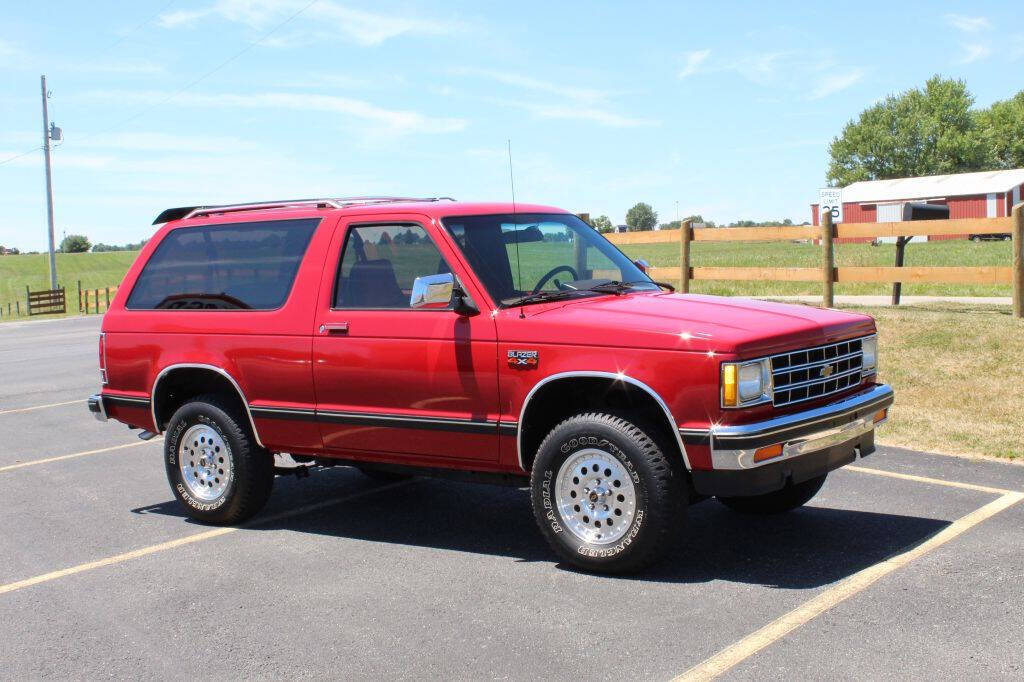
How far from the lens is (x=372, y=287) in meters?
6.39

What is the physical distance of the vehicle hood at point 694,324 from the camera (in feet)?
17.2

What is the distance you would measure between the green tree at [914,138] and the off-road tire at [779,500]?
328ft

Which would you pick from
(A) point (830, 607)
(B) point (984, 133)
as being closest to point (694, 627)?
(A) point (830, 607)

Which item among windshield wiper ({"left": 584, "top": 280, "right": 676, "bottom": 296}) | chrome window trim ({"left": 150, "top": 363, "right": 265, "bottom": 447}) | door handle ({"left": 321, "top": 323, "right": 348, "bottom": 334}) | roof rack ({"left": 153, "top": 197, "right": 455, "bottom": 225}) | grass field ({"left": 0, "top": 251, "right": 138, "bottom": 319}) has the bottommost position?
chrome window trim ({"left": 150, "top": 363, "right": 265, "bottom": 447})

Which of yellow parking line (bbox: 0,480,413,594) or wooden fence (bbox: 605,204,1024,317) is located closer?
yellow parking line (bbox: 0,480,413,594)

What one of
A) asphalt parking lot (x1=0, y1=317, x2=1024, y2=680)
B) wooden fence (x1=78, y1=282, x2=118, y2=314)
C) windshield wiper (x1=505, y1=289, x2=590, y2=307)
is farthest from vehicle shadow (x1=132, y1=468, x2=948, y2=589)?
wooden fence (x1=78, y1=282, x2=118, y2=314)

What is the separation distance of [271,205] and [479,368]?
7.34ft

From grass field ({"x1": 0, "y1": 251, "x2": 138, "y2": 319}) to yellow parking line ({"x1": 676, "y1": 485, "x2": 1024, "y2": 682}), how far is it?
8415 cm

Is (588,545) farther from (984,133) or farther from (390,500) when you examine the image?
(984,133)

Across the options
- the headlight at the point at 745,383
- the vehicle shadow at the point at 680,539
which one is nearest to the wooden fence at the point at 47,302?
the vehicle shadow at the point at 680,539

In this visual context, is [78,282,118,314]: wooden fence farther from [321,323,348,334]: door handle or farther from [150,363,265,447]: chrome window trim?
[321,323,348,334]: door handle

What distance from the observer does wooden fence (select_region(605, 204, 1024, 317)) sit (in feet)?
43.9

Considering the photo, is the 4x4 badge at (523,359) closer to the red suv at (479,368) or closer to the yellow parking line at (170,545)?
the red suv at (479,368)

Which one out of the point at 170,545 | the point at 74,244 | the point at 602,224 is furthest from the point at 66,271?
the point at 170,545
